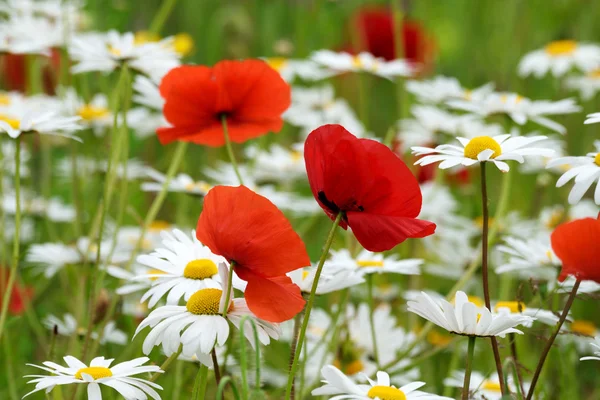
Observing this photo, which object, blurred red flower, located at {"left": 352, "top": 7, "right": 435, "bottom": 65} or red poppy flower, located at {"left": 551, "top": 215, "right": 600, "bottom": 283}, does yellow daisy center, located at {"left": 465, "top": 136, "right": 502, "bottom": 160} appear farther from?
blurred red flower, located at {"left": 352, "top": 7, "right": 435, "bottom": 65}

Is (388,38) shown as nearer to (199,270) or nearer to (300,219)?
(300,219)

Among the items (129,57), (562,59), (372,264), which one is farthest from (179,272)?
(562,59)

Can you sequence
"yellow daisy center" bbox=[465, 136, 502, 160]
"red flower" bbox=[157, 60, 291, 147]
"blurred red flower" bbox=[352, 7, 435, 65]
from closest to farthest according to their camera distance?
"yellow daisy center" bbox=[465, 136, 502, 160]
"red flower" bbox=[157, 60, 291, 147]
"blurred red flower" bbox=[352, 7, 435, 65]

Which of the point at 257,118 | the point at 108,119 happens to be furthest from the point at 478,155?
the point at 108,119

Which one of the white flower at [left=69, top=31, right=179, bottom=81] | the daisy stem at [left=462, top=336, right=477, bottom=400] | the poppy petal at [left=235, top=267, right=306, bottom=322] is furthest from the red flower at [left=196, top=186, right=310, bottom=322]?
the white flower at [left=69, top=31, right=179, bottom=81]

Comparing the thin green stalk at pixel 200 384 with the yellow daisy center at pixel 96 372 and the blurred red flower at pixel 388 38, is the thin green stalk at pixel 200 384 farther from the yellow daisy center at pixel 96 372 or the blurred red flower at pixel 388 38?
the blurred red flower at pixel 388 38

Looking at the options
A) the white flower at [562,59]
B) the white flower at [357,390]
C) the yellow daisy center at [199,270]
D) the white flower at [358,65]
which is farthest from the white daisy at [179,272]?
the white flower at [562,59]
